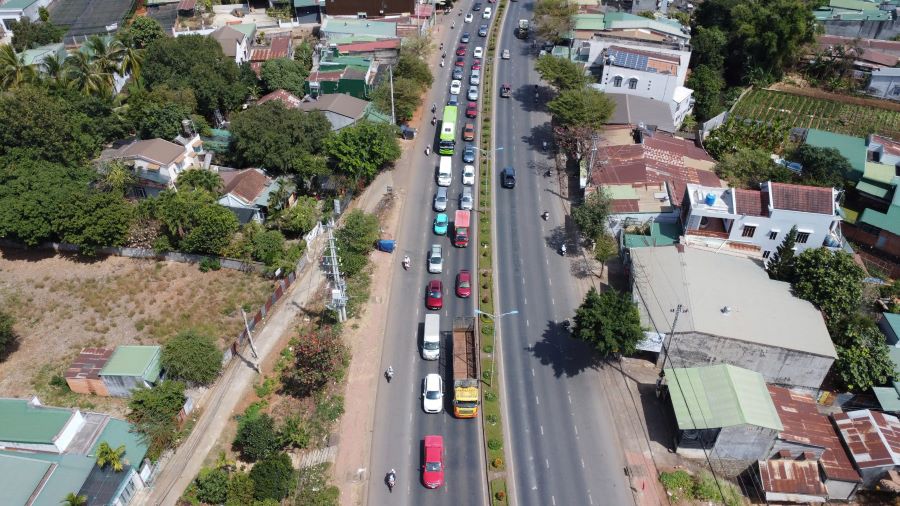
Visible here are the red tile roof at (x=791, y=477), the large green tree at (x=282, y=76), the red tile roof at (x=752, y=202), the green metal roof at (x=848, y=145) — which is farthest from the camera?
the large green tree at (x=282, y=76)

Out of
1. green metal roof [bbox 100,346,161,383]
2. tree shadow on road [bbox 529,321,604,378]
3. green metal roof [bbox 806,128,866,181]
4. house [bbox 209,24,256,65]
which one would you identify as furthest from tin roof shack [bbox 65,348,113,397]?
green metal roof [bbox 806,128,866,181]

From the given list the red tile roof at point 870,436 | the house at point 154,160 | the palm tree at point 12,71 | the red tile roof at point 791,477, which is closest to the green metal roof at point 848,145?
the red tile roof at point 870,436

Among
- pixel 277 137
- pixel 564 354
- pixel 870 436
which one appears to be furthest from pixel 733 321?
pixel 277 137

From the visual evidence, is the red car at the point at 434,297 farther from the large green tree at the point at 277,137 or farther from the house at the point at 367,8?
the house at the point at 367,8

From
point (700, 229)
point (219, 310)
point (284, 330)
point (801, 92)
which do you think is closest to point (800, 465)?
point (700, 229)

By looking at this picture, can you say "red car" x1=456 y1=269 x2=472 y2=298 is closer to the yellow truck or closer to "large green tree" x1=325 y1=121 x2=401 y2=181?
the yellow truck

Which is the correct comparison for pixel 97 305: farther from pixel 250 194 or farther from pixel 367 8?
pixel 367 8
